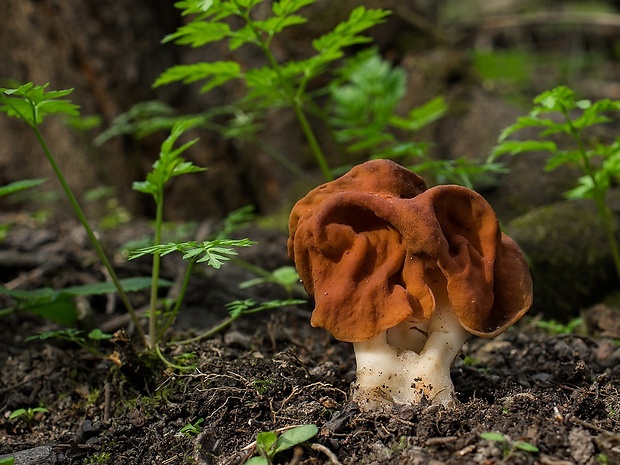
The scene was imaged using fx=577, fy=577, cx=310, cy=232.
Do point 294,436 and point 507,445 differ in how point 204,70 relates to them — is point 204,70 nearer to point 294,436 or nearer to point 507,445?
point 294,436

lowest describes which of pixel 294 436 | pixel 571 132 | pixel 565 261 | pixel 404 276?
pixel 565 261

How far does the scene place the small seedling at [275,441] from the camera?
2.06m

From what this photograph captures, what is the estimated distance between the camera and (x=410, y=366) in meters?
2.52

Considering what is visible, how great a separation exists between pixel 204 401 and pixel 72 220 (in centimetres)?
466

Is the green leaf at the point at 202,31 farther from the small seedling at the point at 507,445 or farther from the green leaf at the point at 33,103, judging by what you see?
the small seedling at the point at 507,445

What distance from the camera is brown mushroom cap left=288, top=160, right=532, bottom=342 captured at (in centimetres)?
238

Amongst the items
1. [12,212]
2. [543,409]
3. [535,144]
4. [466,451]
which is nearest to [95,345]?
[466,451]

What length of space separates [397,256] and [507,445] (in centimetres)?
85

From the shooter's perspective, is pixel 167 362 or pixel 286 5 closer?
pixel 167 362

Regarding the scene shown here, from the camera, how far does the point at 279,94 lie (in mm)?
3562

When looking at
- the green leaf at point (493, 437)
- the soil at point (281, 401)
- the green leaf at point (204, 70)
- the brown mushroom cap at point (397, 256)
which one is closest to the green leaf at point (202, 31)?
the green leaf at point (204, 70)

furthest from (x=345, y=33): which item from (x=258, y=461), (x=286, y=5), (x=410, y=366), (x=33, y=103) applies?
(x=258, y=461)

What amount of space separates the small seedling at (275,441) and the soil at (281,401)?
0.04m

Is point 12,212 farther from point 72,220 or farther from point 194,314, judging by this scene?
point 194,314
